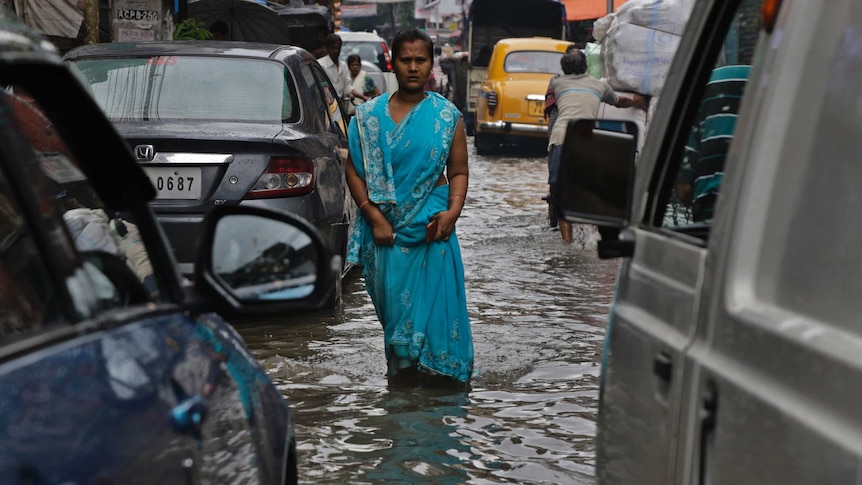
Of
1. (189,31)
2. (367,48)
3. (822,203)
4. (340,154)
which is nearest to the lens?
(822,203)

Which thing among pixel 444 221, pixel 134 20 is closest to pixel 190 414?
pixel 444 221

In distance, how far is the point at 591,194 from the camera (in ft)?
8.66

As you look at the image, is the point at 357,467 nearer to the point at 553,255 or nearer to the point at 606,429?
the point at 606,429

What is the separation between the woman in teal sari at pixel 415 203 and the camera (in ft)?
19.5

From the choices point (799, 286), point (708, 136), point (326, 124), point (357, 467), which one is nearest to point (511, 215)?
point (326, 124)

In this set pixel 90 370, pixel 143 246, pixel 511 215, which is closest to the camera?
pixel 90 370

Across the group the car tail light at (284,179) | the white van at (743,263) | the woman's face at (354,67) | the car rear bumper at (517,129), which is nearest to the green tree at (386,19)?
the car rear bumper at (517,129)

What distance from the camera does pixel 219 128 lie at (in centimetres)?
719

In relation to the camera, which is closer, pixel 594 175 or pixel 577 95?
pixel 594 175

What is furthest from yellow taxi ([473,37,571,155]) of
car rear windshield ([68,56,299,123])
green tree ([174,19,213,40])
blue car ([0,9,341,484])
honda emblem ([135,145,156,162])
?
blue car ([0,9,341,484])

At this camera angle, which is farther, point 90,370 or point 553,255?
point 553,255

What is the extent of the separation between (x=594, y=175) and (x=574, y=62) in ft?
30.5

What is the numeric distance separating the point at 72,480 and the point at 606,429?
4.43 ft

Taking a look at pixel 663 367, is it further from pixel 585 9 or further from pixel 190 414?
pixel 585 9
